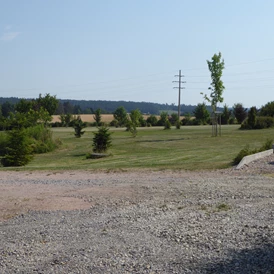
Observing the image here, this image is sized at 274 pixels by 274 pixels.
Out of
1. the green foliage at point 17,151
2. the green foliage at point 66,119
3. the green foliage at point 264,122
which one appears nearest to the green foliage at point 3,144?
the green foliage at point 17,151

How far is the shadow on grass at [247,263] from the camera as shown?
6.04 metres

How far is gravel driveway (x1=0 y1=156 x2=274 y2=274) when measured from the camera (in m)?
6.55

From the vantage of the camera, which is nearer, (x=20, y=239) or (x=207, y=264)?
(x=207, y=264)

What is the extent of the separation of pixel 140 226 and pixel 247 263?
2.48 meters

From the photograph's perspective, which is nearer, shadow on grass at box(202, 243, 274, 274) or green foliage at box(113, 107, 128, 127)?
shadow on grass at box(202, 243, 274, 274)

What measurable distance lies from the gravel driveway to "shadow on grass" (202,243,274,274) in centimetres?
1

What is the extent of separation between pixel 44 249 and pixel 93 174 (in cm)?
850

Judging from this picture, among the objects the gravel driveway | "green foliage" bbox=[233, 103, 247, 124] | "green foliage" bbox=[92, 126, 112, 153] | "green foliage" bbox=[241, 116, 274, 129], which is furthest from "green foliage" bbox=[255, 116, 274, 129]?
the gravel driveway

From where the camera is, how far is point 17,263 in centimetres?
683

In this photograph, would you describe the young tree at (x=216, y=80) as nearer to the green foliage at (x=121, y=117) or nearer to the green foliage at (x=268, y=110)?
the green foliage at (x=268, y=110)

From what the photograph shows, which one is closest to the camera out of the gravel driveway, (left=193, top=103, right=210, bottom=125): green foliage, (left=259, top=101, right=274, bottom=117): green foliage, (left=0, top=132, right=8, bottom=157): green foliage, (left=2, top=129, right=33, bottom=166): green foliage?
the gravel driveway

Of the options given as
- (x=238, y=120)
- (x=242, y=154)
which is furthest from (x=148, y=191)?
(x=238, y=120)

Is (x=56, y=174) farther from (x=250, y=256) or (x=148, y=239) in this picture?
(x=250, y=256)

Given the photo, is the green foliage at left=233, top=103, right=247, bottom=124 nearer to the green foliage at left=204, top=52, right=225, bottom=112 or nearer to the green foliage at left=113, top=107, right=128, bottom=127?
the green foliage at left=113, top=107, right=128, bottom=127
